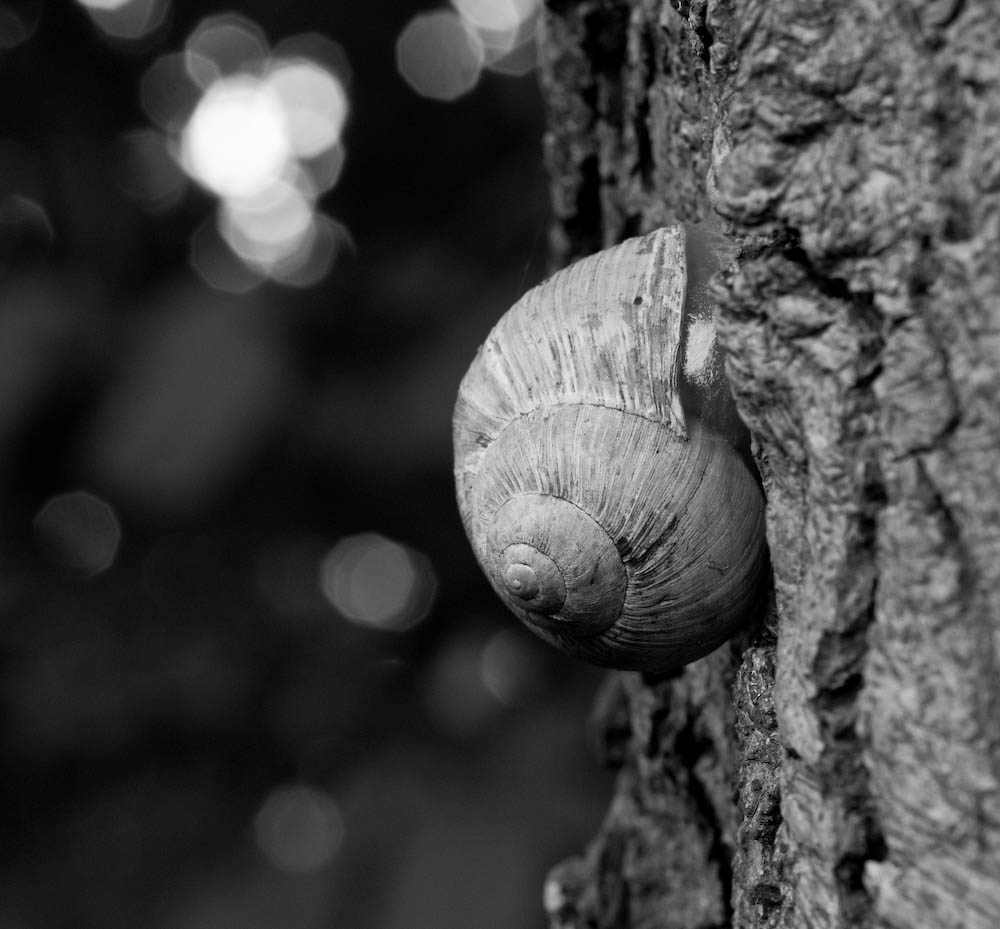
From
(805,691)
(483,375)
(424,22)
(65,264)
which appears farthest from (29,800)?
(805,691)

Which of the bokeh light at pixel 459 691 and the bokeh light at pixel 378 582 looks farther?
the bokeh light at pixel 378 582

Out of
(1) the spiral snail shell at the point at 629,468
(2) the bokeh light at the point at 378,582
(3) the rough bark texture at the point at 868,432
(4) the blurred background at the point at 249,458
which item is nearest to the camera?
(3) the rough bark texture at the point at 868,432

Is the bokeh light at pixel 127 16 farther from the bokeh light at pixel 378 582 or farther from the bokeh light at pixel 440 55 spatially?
the bokeh light at pixel 378 582

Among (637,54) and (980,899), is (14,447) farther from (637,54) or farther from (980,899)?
(980,899)

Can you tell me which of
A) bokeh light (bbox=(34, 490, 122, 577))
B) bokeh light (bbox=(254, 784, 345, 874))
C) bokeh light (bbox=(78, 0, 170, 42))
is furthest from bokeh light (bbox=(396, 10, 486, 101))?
bokeh light (bbox=(254, 784, 345, 874))

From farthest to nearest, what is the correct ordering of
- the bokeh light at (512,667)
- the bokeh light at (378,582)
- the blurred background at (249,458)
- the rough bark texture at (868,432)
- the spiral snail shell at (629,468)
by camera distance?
the bokeh light at (378,582)
the bokeh light at (512,667)
the blurred background at (249,458)
the spiral snail shell at (629,468)
the rough bark texture at (868,432)

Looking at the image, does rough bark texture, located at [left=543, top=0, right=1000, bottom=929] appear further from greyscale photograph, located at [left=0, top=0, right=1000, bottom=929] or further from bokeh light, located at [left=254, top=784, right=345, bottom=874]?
bokeh light, located at [left=254, top=784, right=345, bottom=874]

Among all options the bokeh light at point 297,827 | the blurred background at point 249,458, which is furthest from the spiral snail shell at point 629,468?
the bokeh light at point 297,827
